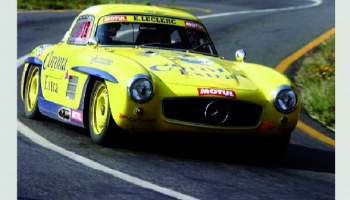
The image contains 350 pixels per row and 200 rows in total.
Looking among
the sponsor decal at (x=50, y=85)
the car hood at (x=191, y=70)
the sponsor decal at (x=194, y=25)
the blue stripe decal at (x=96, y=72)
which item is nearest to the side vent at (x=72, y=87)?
the blue stripe decal at (x=96, y=72)

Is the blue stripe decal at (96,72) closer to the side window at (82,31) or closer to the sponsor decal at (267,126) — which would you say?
the side window at (82,31)

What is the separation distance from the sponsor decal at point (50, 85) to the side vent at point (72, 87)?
393 mm

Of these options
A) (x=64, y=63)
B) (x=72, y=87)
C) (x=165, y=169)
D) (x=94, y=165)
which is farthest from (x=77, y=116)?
(x=165, y=169)

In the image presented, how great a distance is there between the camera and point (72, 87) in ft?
29.4

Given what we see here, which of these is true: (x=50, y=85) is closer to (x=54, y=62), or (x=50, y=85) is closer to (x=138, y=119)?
(x=54, y=62)

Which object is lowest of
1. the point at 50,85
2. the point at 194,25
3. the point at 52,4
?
the point at 50,85

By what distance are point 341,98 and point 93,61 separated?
3.21 meters

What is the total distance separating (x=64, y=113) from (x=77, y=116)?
1.32 ft

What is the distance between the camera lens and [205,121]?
8.05 metres

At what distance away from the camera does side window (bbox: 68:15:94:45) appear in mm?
9734

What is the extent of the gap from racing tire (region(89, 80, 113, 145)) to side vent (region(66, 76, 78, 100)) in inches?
14.6

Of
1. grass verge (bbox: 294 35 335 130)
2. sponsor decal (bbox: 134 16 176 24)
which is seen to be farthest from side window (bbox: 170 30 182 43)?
grass verge (bbox: 294 35 335 130)

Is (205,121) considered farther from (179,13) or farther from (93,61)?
(179,13)

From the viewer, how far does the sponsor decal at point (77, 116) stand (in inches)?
342
